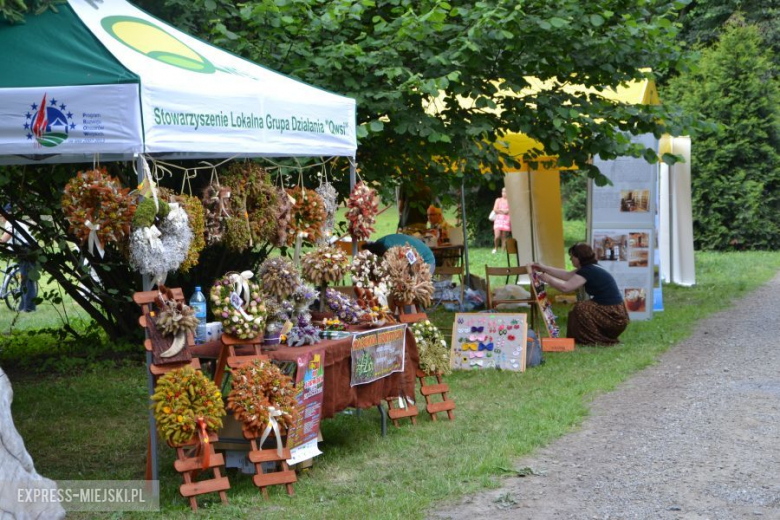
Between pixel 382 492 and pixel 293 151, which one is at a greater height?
pixel 293 151

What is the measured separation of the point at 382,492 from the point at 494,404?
2670mm

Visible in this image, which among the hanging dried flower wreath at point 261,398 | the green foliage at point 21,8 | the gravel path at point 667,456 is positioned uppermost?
the green foliage at point 21,8

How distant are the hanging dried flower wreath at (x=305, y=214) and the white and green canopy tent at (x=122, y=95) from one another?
71 centimetres

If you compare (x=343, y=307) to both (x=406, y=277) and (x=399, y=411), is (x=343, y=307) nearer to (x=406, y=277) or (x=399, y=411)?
(x=406, y=277)

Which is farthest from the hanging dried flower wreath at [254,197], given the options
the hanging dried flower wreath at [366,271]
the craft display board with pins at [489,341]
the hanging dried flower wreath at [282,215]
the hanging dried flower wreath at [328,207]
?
the craft display board with pins at [489,341]

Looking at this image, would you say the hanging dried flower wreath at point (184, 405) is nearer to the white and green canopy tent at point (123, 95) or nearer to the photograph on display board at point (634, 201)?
the white and green canopy tent at point (123, 95)

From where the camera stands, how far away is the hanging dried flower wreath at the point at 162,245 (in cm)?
525

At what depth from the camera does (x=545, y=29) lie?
9414 millimetres

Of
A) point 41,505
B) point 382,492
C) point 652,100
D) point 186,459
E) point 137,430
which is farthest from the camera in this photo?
point 652,100

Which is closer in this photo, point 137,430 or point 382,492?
point 382,492

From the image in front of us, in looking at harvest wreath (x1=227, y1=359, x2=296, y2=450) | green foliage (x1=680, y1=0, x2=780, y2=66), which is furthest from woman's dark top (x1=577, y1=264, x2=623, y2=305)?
green foliage (x1=680, y1=0, x2=780, y2=66)

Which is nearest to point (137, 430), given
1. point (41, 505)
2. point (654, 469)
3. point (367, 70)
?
point (41, 505)

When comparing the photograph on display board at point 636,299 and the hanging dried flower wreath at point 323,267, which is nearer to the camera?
the hanging dried flower wreath at point 323,267

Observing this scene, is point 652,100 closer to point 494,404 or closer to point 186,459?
point 494,404
